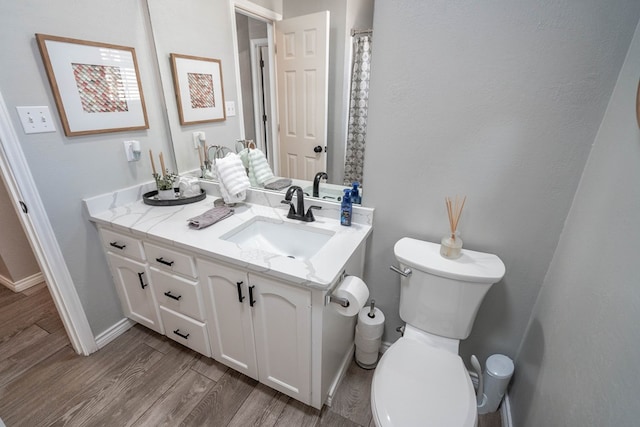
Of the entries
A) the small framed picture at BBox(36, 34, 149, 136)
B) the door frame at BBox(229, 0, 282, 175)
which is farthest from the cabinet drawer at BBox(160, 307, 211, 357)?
the small framed picture at BBox(36, 34, 149, 136)

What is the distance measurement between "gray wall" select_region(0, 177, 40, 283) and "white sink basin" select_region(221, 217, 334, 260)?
73.7 inches

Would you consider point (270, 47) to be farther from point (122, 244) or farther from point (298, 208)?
point (122, 244)

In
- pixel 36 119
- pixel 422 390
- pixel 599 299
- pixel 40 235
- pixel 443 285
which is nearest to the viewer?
pixel 599 299

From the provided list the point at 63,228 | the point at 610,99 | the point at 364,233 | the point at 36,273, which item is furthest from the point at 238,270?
the point at 36,273

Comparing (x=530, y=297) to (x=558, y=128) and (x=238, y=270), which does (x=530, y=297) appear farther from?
(x=238, y=270)

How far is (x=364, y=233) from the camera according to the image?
1.33 metres

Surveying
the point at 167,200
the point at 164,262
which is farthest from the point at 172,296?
the point at 167,200

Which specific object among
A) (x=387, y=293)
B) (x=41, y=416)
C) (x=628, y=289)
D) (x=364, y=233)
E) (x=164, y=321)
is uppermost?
(x=628, y=289)

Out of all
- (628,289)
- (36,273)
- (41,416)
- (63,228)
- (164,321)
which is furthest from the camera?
(36,273)

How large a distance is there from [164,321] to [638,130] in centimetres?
209

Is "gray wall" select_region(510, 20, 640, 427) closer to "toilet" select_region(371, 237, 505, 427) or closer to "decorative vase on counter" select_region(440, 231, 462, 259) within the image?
"toilet" select_region(371, 237, 505, 427)

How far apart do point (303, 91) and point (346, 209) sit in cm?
63

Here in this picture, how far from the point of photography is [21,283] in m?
2.16

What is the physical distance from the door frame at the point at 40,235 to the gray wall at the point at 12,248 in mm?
1004
